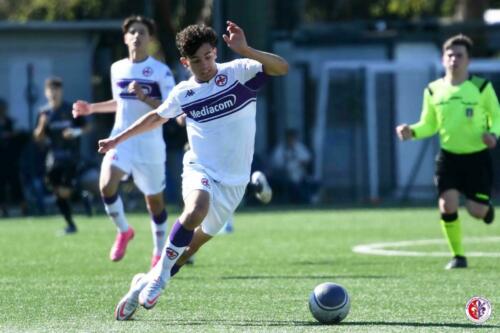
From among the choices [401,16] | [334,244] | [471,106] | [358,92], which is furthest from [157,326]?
[401,16]

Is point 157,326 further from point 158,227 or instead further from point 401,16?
point 401,16

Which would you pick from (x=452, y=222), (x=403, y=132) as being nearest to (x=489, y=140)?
(x=403, y=132)

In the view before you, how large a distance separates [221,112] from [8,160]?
1565cm

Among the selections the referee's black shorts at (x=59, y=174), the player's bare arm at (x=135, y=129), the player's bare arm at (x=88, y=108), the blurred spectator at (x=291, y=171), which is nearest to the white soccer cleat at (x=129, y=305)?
the player's bare arm at (x=135, y=129)

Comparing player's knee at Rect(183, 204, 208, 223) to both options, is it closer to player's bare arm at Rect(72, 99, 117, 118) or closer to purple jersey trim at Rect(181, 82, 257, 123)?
purple jersey trim at Rect(181, 82, 257, 123)

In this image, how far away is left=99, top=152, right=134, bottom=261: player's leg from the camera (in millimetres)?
13359

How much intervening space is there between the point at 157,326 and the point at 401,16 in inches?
1365

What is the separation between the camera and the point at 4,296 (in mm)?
10875

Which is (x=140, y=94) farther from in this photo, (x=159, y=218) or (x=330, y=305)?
(x=330, y=305)

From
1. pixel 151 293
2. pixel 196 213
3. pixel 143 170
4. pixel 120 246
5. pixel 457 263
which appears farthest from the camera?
pixel 120 246

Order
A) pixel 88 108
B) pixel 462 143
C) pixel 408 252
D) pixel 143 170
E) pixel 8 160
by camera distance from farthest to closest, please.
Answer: pixel 8 160
pixel 408 252
pixel 143 170
pixel 462 143
pixel 88 108

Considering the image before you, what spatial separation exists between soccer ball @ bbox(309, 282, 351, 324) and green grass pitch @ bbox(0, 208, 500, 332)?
0.10 m

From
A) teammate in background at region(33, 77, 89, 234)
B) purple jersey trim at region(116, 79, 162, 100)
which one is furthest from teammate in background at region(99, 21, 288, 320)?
teammate in background at region(33, 77, 89, 234)

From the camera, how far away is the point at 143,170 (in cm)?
1345
